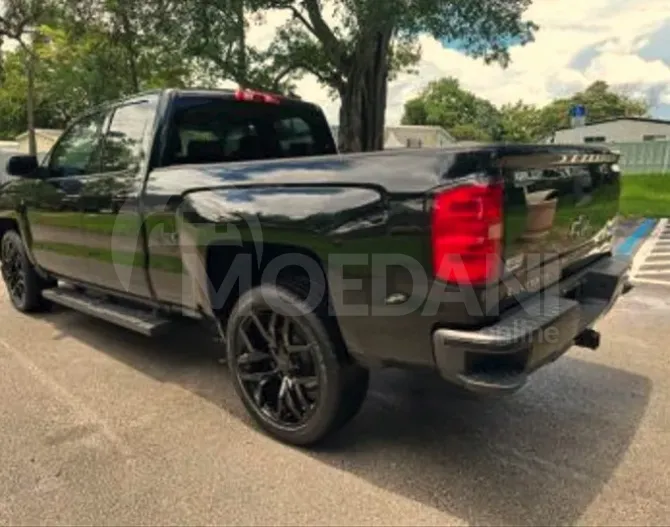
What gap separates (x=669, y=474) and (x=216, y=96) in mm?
3407

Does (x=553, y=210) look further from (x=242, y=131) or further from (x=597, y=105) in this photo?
(x=597, y=105)

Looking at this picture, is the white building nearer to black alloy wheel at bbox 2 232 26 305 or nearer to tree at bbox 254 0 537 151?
tree at bbox 254 0 537 151

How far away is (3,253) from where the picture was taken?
6355 mm

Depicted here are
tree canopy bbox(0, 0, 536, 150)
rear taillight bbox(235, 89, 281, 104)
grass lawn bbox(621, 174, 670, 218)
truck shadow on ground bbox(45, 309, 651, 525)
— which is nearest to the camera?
truck shadow on ground bbox(45, 309, 651, 525)

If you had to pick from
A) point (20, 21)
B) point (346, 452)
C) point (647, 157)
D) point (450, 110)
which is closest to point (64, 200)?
point (346, 452)

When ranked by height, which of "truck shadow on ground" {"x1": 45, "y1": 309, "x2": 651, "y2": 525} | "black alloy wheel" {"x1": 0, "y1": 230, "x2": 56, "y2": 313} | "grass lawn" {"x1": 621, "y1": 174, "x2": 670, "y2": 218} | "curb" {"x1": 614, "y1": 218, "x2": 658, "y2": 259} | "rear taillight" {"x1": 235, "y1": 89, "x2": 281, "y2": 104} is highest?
"rear taillight" {"x1": 235, "y1": 89, "x2": 281, "y2": 104}

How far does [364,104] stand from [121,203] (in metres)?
9.82

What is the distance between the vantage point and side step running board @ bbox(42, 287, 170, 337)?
13.7ft

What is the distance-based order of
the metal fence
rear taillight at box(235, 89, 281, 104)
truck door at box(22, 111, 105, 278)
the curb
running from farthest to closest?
the metal fence, the curb, truck door at box(22, 111, 105, 278), rear taillight at box(235, 89, 281, 104)

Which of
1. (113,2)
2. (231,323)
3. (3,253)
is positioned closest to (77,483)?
(231,323)

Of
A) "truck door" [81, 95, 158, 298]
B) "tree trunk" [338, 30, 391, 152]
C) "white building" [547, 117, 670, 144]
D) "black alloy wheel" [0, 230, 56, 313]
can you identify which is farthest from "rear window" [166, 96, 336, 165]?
"white building" [547, 117, 670, 144]

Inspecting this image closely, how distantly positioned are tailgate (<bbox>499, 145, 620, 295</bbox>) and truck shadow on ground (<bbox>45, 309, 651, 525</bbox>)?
0.87 m

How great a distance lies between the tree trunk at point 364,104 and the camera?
13.2 metres

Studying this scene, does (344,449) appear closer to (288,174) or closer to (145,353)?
(288,174)
